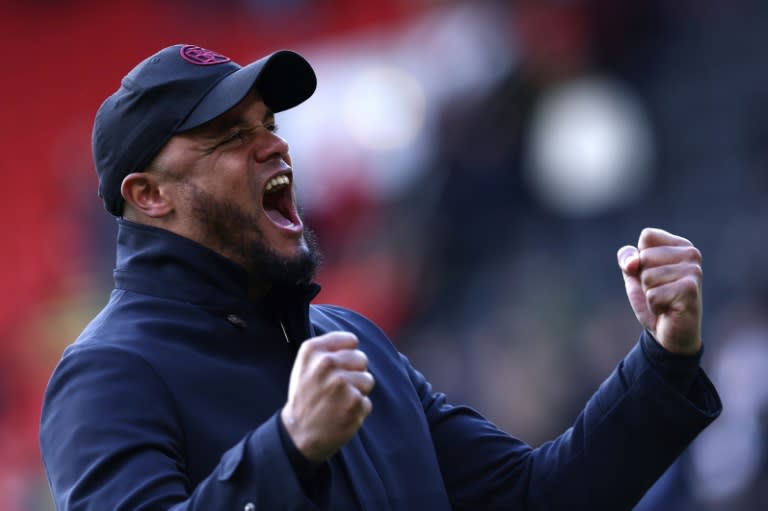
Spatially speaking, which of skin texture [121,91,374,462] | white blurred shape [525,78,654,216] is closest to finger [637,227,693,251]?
skin texture [121,91,374,462]

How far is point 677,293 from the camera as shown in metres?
2.48

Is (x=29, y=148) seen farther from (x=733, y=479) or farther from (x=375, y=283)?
(x=733, y=479)

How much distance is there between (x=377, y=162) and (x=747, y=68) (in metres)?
2.96

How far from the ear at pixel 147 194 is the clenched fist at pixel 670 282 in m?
0.87

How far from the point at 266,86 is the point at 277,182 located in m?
0.19

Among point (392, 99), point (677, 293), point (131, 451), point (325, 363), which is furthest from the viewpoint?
point (392, 99)

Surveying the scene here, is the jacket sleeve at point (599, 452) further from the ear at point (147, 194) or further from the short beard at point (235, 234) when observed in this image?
the ear at point (147, 194)

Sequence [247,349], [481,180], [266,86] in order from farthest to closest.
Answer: [481,180] < [266,86] < [247,349]

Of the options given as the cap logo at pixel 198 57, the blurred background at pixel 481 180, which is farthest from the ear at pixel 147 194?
the blurred background at pixel 481 180

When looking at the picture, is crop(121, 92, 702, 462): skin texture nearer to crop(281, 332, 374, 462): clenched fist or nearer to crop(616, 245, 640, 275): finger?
crop(616, 245, 640, 275): finger

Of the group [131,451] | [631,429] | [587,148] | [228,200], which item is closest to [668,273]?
[631,429]

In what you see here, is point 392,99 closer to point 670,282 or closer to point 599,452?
point 599,452

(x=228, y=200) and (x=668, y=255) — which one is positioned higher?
(x=668, y=255)

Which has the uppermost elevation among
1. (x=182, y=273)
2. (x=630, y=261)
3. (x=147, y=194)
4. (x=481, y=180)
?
→ (x=630, y=261)
